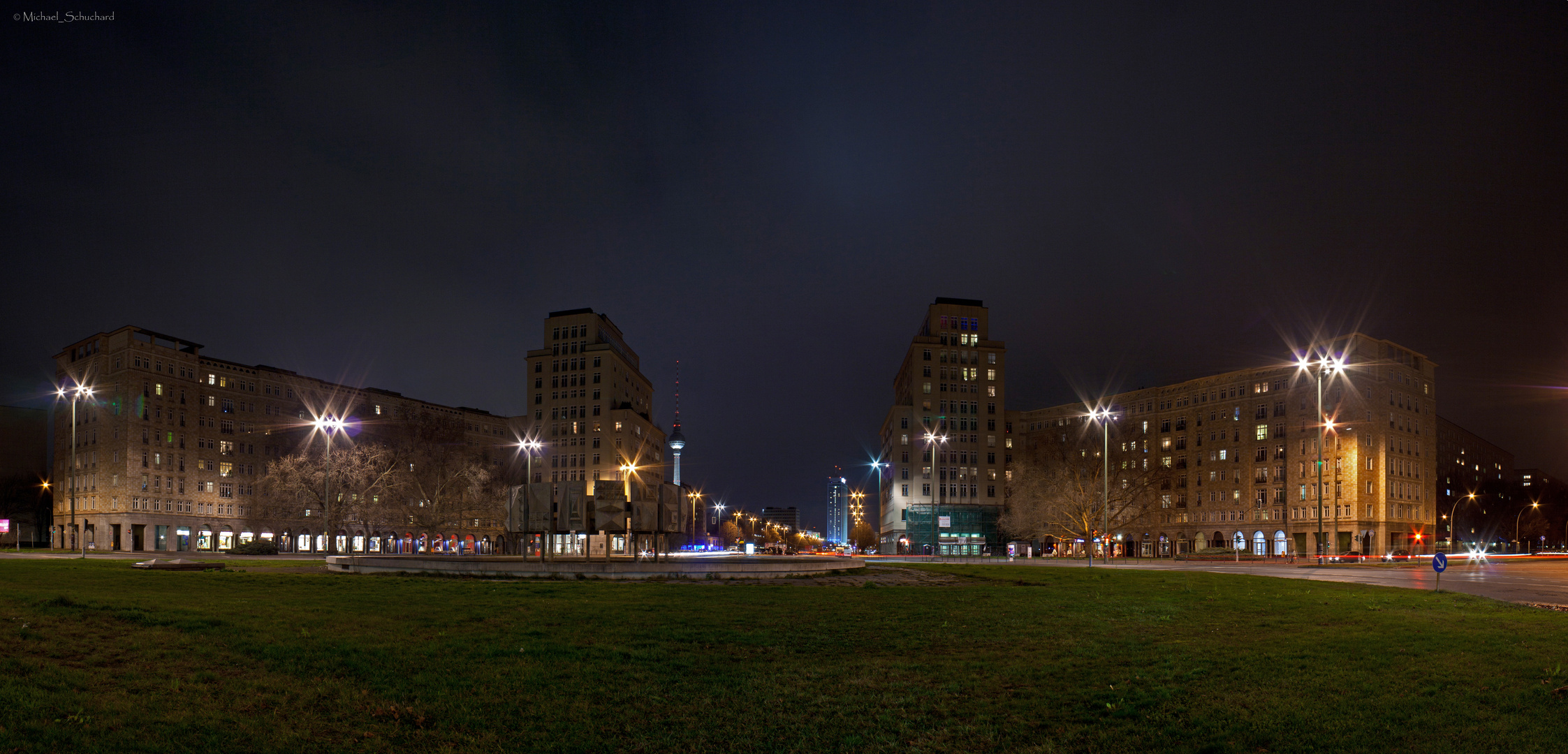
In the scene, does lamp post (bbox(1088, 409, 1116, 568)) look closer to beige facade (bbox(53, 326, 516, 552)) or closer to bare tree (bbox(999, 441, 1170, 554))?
Result: bare tree (bbox(999, 441, 1170, 554))

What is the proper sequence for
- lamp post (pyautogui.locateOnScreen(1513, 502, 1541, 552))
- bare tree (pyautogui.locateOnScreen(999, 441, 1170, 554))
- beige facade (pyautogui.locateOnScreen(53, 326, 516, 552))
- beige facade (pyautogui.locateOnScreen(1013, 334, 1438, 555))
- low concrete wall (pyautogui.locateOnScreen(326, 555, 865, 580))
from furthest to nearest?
lamp post (pyautogui.locateOnScreen(1513, 502, 1541, 552)) < beige facade (pyautogui.locateOnScreen(1013, 334, 1438, 555)) < beige facade (pyautogui.locateOnScreen(53, 326, 516, 552)) < bare tree (pyautogui.locateOnScreen(999, 441, 1170, 554)) < low concrete wall (pyautogui.locateOnScreen(326, 555, 865, 580))

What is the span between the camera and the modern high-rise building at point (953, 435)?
443 feet

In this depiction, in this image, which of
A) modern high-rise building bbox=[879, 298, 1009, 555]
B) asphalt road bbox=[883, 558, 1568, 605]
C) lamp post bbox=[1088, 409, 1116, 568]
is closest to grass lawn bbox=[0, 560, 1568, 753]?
asphalt road bbox=[883, 558, 1568, 605]

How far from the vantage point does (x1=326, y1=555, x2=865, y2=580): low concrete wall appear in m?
31.8

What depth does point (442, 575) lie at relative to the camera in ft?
108

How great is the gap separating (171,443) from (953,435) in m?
108

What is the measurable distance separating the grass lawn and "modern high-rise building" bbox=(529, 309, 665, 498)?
409 ft

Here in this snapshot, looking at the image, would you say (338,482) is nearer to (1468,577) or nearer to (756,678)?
(756,678)

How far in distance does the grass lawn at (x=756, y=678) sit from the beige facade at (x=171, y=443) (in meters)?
87.9

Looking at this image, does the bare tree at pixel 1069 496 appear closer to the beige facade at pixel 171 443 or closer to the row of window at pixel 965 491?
the row of window at pixel 965 491

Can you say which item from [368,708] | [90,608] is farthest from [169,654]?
[90,608]

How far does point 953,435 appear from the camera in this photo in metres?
139

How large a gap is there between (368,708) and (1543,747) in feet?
39.8

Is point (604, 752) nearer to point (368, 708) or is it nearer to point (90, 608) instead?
point (368, 708)
